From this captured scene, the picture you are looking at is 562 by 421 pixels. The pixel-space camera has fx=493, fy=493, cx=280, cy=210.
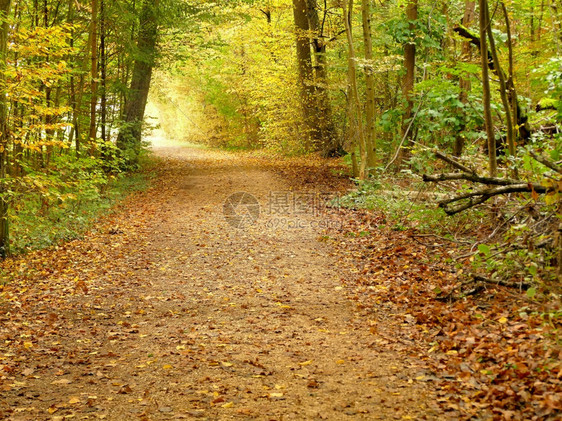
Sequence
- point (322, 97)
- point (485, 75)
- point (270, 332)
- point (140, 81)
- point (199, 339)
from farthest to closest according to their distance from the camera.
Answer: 1. point (140, 81)
2. point (322, 97)
3. point (485, 75)
4. point (270, 332)
5. point (199, 339)

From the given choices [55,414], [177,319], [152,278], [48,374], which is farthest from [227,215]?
[55,414]

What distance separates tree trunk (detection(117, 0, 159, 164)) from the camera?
1905 cm

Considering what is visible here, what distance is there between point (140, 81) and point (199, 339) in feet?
56.2

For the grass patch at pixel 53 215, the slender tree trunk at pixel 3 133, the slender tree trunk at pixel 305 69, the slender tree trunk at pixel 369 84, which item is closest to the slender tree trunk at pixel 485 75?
the slender tree trunk at pixel 369 84

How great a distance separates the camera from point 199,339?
5941 millimetres

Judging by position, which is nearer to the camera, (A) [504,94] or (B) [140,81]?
(A) [504,94]

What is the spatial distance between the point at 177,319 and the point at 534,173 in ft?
16.6

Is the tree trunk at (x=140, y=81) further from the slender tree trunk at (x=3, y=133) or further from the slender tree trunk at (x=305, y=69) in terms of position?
the slender tree trunk at (x=3, y=133)

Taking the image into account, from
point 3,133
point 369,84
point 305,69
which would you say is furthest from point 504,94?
point 305,69

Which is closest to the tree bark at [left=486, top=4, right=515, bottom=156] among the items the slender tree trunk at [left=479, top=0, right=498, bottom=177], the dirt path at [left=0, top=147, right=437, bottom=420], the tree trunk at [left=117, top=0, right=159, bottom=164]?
the slender tree trunk at [left=479, top=0, right=498, bottom=177]

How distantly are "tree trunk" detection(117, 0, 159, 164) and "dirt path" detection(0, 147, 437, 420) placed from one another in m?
A: 9.72

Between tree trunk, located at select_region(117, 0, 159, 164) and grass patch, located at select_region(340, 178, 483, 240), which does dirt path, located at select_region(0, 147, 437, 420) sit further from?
tree trunk, located at select_region(117, 0, 159, 164)

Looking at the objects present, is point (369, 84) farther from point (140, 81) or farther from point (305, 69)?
point (140, 81)

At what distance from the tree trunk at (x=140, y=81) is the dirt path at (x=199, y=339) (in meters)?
9.72
